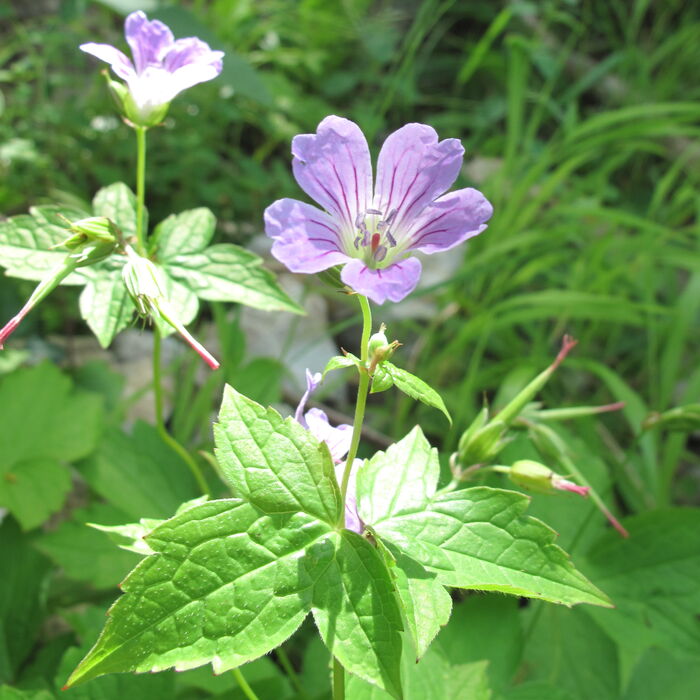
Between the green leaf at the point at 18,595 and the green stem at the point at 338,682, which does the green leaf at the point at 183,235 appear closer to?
the green stem at the point at 338,682

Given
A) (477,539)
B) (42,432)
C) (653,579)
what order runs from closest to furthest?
(477,539)
(653,579)
(42,432)

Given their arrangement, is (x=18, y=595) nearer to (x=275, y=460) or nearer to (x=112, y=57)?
(x=275, y=460)

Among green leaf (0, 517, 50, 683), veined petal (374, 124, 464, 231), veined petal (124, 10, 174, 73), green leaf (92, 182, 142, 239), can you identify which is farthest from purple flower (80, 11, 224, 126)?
green leaf (0, 517, 50, 683)

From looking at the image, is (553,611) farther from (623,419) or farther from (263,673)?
(623,419)

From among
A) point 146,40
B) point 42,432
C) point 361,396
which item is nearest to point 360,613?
point 361,396

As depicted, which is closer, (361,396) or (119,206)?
(361,396)

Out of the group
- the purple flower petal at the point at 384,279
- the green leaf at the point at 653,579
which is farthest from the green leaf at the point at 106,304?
the green leaf at the point at 653,579

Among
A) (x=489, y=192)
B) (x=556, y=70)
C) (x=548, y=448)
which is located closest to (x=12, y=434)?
(x=548, y=448)
